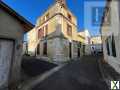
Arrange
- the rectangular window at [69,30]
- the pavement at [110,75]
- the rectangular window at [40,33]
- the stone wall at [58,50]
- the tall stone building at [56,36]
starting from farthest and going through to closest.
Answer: the rectangular window at [40,33]
the rectangular window at [69,30]
the tall stone building at [56,36]
the stone wall at [58,50]
the pavement at [110,75]

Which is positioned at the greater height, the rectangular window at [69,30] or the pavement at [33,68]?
the rectangular window at [69,30]

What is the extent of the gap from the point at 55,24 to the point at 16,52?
11.1 m

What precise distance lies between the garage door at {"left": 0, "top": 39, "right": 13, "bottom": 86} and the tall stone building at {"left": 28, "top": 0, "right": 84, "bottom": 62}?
10.1 metres

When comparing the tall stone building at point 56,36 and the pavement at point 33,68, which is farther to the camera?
the tall stone building at point 56,36

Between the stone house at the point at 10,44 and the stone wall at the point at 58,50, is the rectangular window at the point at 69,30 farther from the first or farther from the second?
the stone house at the point at 10,44

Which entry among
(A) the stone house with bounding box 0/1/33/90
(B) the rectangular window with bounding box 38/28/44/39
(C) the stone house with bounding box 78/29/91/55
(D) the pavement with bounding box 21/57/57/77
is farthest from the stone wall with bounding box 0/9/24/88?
(C) the stone house with bounding box 78/29/91/55

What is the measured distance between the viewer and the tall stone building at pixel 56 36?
1603 cm

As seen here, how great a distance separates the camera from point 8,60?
586 cm

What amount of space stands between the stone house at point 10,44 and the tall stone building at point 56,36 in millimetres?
9589

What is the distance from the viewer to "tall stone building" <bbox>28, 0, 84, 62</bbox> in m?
16.0

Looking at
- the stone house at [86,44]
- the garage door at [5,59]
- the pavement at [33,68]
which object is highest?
the stone house at [86,44]

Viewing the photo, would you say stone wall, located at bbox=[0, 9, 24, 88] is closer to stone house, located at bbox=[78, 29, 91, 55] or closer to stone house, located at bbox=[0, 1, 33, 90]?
stone house, located at bbox=[0, 1, 33, 90]

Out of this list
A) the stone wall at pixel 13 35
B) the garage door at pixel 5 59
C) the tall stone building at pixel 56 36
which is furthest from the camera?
the tall stone building at pixel 56 36

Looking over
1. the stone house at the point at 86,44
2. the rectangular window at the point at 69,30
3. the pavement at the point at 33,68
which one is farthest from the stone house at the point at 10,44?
the stone house at the point at 86,44
